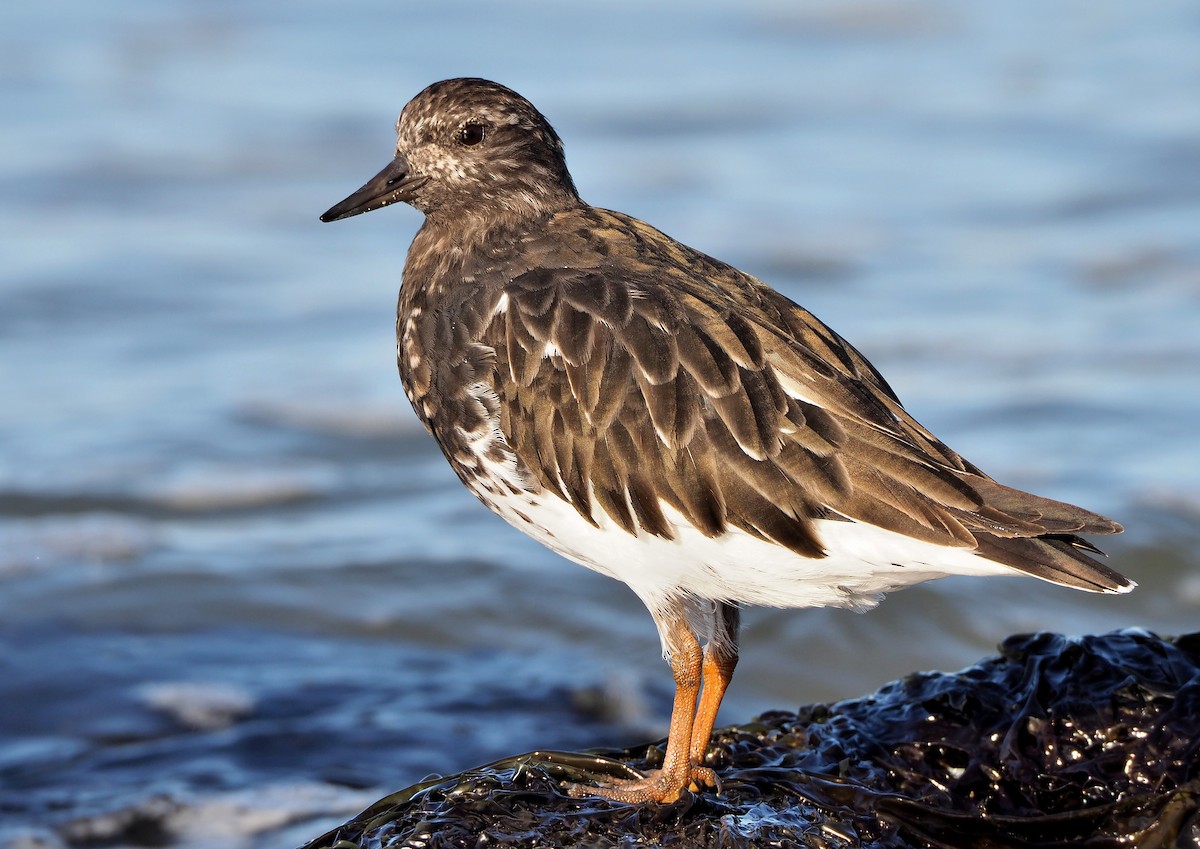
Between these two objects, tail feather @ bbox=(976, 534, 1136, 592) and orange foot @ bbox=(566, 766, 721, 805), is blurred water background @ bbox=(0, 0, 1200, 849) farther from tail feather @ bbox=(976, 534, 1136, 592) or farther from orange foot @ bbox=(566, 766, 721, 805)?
tail feather @ bbox=(976, 534, 1136, 592)

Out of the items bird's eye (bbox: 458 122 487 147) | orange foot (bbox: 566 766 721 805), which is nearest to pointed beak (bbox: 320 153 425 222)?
bird's eye (bbox: 458 122 487 147)

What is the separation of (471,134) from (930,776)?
241 centimetres

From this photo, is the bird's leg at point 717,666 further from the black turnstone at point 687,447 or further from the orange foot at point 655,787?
the orange foot at point 655,787

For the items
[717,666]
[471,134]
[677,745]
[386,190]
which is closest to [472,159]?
[471,134]

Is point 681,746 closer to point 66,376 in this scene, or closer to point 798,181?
point 66,376

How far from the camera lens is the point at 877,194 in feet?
38.3

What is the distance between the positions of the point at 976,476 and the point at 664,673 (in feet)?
10.2

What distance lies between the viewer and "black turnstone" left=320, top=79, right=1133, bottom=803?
3826 mm

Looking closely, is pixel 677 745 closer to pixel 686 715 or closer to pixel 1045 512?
pixel 686 715

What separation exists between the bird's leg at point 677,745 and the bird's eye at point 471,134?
161 centimetres

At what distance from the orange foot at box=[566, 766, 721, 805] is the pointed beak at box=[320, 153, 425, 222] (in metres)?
1.93

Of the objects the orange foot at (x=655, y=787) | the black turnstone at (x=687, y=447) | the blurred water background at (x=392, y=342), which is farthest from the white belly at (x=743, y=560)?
the blurred water background at (x=392, y=342)

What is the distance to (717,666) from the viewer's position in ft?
15.2

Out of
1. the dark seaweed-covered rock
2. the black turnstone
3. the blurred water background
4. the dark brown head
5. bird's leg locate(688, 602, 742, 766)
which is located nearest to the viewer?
the black turnstone
